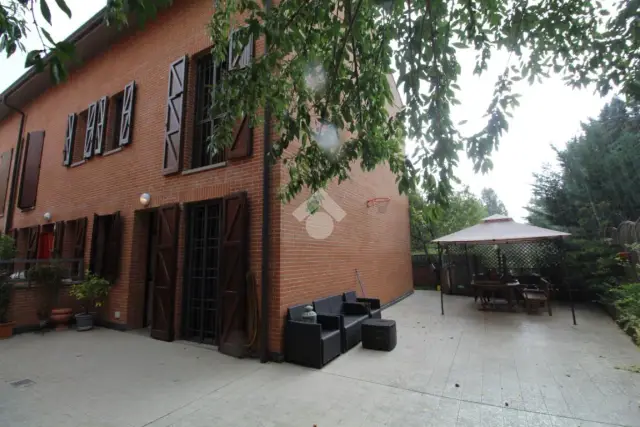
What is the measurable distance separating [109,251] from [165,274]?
205 centimetres

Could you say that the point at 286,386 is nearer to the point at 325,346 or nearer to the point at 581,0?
the point at 325,346

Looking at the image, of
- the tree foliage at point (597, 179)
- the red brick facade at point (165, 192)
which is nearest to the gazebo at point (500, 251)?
the tree foliage at point (597, 179)

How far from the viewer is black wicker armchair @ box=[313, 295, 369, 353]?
4.98 m

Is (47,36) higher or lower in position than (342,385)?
higher

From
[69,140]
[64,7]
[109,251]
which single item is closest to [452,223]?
[109,251]

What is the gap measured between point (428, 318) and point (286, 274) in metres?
4.48

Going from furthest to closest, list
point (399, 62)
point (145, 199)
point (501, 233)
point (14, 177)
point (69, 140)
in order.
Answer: point (14, 177) < point (69, 140) < point (501, 233) < point (145, 199) < point (399, 62)

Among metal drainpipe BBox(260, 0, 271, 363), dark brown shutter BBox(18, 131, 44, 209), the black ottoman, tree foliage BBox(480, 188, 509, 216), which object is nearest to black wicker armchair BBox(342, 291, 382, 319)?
the black ottoman

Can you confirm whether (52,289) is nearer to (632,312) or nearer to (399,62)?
(399,62)

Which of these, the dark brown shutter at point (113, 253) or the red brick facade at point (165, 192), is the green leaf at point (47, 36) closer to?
the red brick facade at point (165, 192)

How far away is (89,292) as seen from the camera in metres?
6.40

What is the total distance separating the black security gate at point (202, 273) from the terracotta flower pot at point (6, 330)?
145 inches

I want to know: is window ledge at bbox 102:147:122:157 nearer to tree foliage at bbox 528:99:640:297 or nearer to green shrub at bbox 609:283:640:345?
green shrub at bbox 609:283:640:345

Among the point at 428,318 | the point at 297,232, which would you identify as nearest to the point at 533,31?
the point at 297,232
